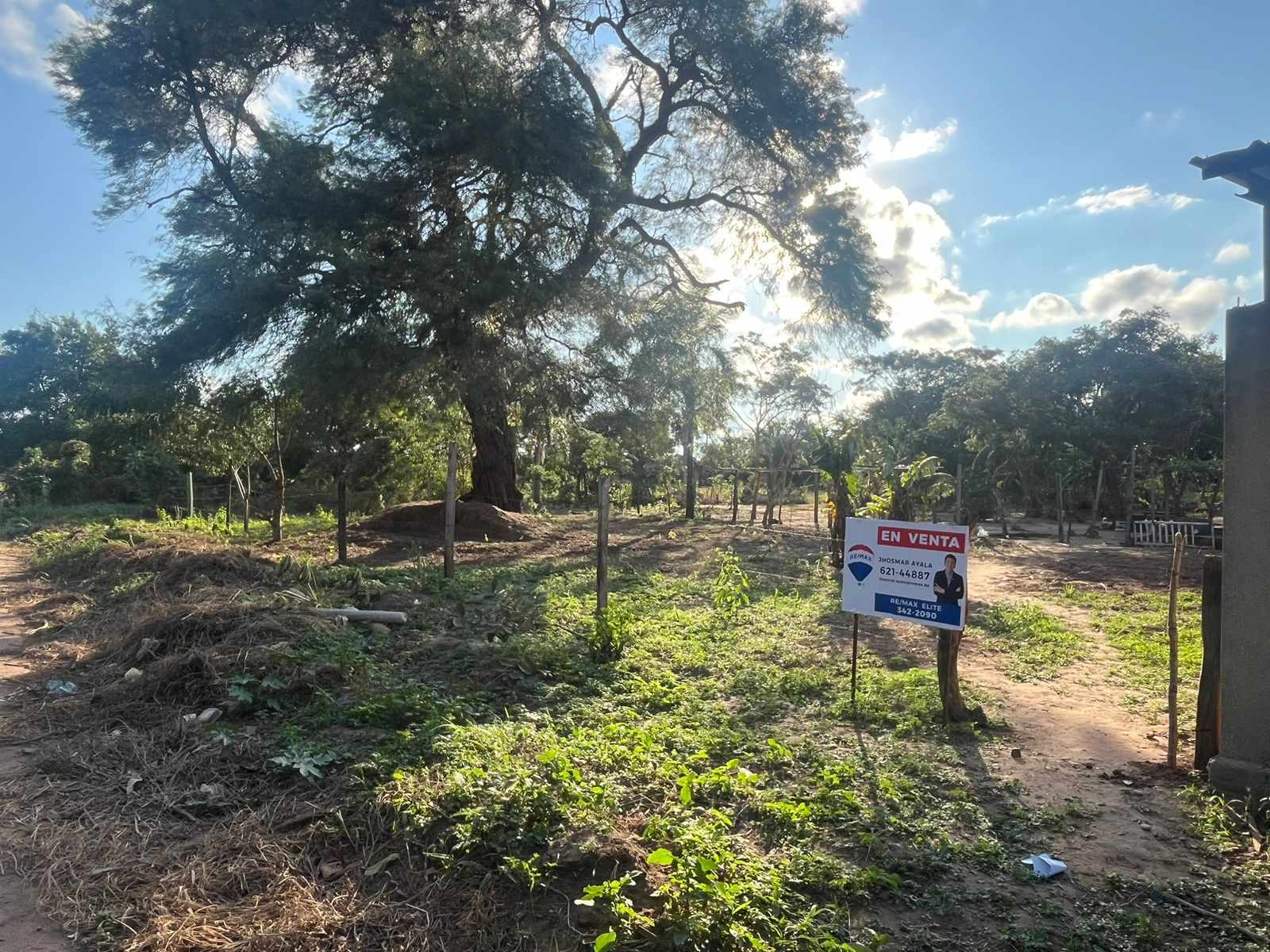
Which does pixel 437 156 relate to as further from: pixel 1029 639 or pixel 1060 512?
pixel 1060 512

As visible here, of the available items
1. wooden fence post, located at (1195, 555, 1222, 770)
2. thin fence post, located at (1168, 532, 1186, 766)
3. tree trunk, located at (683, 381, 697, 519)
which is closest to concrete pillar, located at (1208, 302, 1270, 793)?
wooden fence post, located at (1195, 555, 1222, 770)

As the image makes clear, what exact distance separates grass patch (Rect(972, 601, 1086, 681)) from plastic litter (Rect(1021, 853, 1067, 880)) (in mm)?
3953

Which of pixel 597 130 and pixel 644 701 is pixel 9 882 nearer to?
pixel 644 701

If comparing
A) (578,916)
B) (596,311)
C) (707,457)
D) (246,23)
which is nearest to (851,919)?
(578,916)

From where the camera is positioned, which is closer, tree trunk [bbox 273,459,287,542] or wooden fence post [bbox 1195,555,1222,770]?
wooden fence post [bbox 1195,555,1222,770]

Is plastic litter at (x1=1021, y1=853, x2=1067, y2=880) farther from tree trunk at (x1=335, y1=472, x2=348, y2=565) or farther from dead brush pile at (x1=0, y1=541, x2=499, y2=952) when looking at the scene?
tree trunk at (x1=335, y1=472, x2=348, y2=565)

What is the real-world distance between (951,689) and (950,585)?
84 centimetres

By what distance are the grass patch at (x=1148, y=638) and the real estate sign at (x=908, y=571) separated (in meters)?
1.88

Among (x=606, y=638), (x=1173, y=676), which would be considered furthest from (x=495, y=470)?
(x=1173, y=676)

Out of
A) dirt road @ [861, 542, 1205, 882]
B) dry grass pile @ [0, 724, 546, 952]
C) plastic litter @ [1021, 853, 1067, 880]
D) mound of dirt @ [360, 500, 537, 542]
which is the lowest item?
dry grass pile @ [0, 724, 546, 952]

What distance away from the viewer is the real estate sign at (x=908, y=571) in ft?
18.5

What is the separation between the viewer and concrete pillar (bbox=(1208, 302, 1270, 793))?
14.2 feet

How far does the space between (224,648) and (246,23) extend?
13.1 m

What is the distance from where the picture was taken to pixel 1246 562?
173 inches
